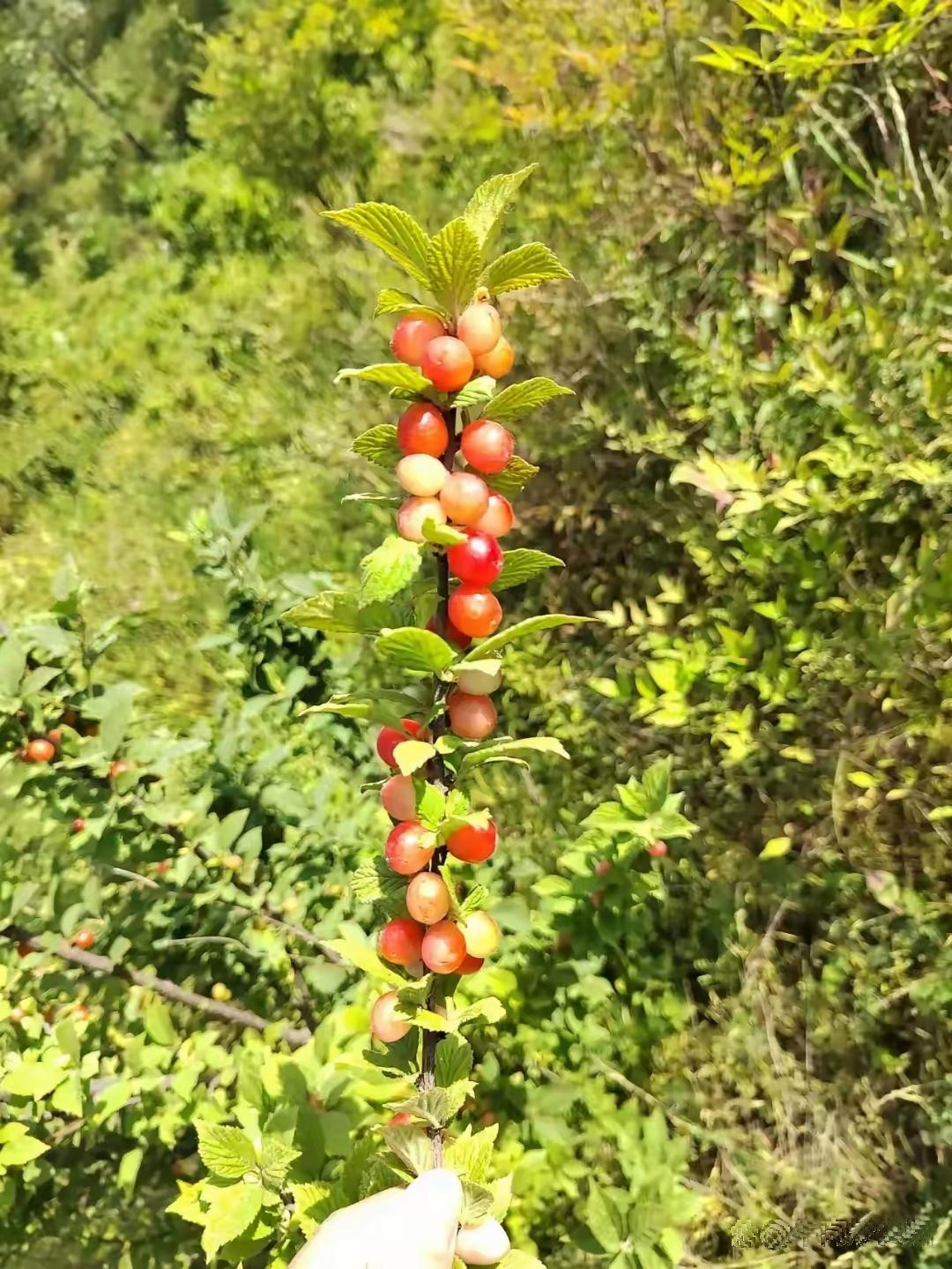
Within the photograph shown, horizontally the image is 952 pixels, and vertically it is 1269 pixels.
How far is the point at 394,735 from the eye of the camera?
0.79 m

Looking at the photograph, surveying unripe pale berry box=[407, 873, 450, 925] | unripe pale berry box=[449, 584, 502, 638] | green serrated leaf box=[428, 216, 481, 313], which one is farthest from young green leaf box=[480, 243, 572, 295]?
unripe pale berry box=[407, 873, 450, 925]

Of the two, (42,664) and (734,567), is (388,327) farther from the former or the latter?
(42,664)

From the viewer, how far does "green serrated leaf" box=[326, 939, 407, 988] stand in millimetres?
785

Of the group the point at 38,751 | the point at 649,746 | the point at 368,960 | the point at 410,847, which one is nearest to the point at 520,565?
the point at 410,847

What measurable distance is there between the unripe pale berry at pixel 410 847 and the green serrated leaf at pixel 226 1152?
494 mm

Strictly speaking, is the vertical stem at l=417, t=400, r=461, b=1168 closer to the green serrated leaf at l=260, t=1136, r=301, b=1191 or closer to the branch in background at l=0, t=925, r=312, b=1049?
the green serrated leaf at l=260, t=1136, r=301, b=1191

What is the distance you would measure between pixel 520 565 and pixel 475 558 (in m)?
0.07

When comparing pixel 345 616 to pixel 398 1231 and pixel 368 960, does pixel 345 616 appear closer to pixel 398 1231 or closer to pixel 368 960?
pixel 368 960

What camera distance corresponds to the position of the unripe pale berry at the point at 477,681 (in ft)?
2.41

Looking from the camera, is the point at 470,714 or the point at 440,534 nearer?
the point at 440,534

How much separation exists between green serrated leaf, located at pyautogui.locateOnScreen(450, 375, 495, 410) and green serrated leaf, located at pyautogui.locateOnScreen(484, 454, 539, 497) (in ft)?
0.29

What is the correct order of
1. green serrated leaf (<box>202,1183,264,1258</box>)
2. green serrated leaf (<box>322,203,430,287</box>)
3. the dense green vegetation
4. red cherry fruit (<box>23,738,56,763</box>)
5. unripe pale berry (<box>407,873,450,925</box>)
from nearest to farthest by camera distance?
green serrated leaf (<box>322,203,430,287</box>), unripe pale berry (<box>407,873,450,925</box>), green serrated leaf (<box>202,1183,264,1258</box>), red cherry fruit (<box>23,738,56,763</box>), the dense green vegetation

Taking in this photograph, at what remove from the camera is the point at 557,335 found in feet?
8.76

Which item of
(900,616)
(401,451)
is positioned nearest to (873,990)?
(900,616)
